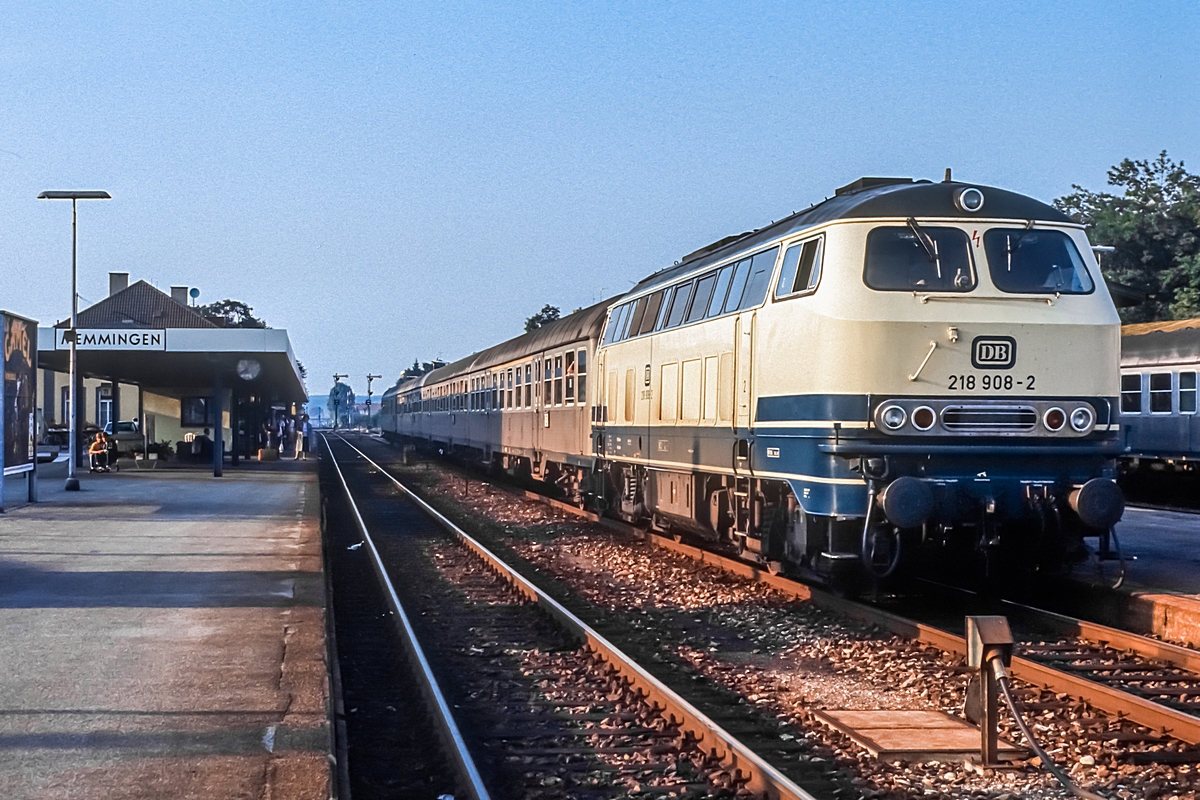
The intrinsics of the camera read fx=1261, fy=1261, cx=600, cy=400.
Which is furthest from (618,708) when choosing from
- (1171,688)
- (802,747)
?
(1171,688)

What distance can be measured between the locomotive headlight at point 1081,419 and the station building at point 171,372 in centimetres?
2260

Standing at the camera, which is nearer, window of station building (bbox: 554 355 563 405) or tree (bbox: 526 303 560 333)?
window of station building (bbox: 554 355 563 405)

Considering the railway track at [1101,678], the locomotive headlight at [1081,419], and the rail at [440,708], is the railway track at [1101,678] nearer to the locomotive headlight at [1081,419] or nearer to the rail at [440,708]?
the locomotive headlight at [1081,419]

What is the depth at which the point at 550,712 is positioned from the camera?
7.98m

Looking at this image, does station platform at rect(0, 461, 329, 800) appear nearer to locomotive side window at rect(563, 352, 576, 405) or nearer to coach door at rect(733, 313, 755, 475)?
coach door at rect(733, 313, 755, 475)

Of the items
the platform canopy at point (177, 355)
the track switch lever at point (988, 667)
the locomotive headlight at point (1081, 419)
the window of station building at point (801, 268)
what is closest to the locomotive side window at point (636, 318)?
the window of station building at point (801, 268)

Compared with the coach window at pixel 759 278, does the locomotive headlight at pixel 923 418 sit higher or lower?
lower

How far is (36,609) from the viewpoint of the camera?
11.1 meters

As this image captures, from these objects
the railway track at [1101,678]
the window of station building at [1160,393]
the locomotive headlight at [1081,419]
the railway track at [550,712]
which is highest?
the window of station building at [1160,393]

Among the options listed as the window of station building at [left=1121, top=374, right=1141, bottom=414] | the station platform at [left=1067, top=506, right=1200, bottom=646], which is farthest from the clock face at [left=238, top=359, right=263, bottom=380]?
the station platform at [left=1067, top=506, right=1200, bottom=646]

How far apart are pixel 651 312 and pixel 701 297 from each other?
2.32 m

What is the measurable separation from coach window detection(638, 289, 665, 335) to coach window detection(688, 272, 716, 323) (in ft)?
5.22

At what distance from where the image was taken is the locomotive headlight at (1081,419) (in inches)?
407

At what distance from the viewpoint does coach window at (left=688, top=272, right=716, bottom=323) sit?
539 inches
